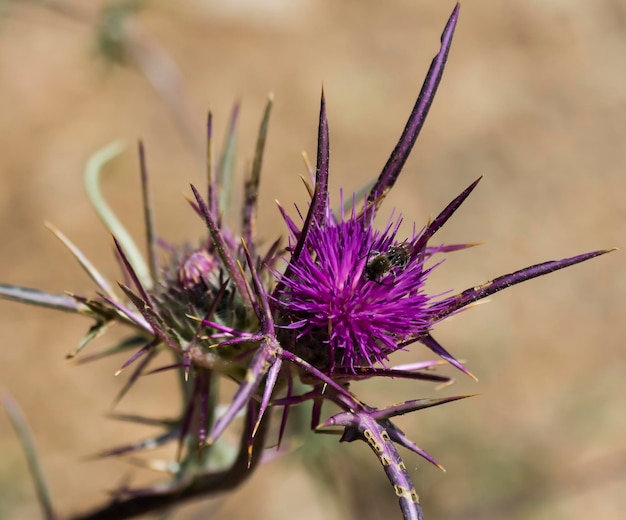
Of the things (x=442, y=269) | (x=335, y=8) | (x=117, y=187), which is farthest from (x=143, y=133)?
(x=442, y=269)

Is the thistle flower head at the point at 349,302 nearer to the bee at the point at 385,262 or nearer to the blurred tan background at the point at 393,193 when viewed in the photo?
the bee at the point at 385,262

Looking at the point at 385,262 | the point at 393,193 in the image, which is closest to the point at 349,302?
the point at 385,262

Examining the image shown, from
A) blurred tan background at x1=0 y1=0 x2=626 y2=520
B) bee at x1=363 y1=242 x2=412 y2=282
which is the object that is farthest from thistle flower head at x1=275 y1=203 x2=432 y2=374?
blurred tan background at x1=0 y1=0 x2=626 y2=520

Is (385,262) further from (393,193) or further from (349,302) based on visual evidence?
(393,193)

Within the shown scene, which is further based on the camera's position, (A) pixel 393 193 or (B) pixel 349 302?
(A) pixel 393 193

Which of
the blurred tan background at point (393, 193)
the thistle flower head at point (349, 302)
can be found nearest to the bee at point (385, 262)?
the thistle flower head at point (349, 302)

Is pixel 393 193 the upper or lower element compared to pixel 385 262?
upper

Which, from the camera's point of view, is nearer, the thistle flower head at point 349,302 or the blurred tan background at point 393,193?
the thistle flower head at point 349,302
